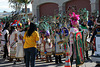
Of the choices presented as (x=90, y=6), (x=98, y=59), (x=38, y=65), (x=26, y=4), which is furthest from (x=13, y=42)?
(x=26, y=4)

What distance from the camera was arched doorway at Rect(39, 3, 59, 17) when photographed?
101 feet

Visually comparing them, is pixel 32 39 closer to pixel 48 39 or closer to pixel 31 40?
pixel 31 40

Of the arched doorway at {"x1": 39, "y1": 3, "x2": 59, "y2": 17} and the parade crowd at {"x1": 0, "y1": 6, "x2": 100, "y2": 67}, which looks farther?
the arched doorway at {"x1": 39, "y1": 3, "x2": 59, "y2": 17}

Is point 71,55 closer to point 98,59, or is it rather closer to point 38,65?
point 98,59

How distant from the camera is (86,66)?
7809 mm

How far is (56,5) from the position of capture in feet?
99.7

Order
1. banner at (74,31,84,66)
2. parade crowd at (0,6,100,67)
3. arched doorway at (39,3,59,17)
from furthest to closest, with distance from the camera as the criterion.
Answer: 1. arched doorway at (39,3,59,17)
2. parade crowd at (0,6,100,67)
3. banner at (74,31,84,66)

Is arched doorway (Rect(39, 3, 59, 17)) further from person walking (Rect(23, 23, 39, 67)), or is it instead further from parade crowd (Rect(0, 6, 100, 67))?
person walking (Rect(23, 23, 39, 67))

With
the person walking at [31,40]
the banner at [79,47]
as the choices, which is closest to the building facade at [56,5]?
the banner at [79,47]

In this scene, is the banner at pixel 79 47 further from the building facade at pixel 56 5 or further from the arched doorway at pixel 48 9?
the arched doorway at pixel 48 9

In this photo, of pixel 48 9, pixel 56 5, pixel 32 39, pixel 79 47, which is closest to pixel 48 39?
pixel 32 39

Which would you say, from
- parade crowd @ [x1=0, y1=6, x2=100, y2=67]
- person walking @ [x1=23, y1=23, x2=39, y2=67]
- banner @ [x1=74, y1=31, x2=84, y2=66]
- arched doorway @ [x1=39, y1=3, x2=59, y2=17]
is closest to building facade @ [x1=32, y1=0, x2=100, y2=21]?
arched doorway @ [x1=39, y1=3, x2=59, y2=17]

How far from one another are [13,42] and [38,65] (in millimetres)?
1632

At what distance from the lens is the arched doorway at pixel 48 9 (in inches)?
1206
